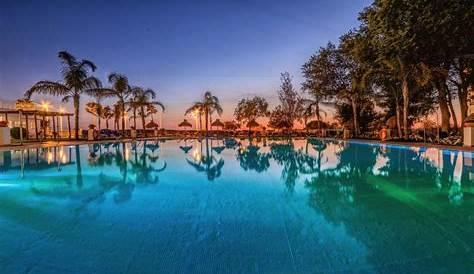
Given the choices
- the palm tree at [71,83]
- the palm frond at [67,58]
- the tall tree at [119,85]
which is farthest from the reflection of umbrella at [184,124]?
the palm frond at [67,58]

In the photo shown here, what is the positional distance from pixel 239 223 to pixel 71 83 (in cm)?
2064

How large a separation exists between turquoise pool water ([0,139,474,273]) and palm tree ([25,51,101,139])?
1445cm

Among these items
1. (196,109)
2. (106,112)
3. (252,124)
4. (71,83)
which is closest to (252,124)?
(252,124)

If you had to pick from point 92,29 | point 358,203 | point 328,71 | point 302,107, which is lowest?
point 358,203

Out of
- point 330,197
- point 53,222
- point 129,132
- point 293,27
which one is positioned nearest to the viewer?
point 53,222

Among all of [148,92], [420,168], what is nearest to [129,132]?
[148,92]

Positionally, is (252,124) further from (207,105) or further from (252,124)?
(207,105)

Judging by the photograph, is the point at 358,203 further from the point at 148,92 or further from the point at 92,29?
the point at 148,92

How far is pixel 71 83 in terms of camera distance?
21.3 metres

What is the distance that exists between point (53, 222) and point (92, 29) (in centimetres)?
1943

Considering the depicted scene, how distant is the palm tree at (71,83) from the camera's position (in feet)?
68.5

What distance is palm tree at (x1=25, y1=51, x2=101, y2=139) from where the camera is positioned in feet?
68.5

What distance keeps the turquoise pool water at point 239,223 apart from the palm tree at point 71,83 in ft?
47.4

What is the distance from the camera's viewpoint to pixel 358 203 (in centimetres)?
550
